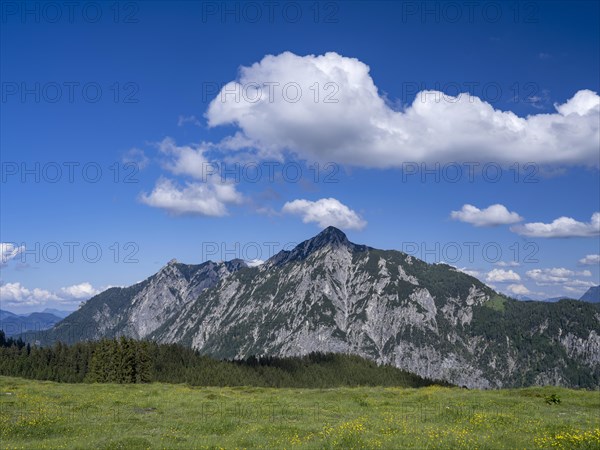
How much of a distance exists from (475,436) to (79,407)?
3139 cm

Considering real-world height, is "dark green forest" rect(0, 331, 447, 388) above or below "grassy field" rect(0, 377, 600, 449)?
below

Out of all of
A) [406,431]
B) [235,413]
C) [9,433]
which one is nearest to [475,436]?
[406,431]

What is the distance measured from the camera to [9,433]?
26047 millimetres

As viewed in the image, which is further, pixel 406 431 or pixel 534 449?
pixel 406 431

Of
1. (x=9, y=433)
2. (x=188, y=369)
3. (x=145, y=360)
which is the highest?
(x=9, y=433)

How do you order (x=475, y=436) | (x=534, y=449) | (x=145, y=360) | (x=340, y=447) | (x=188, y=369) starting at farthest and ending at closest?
(x=188, y=369) < (x=145, y=360) < (x=475, y=436) < (x=340, y=447) < (x=534, y=449)

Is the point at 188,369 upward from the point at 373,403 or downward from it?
downward

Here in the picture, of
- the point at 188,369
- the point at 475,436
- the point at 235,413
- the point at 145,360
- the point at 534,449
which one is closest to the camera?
the point at 534,449

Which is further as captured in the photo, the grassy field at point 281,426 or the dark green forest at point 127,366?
the dark green forest at point 127,366

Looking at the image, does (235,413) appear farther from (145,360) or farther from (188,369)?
(188,369)

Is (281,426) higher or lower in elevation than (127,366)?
higher

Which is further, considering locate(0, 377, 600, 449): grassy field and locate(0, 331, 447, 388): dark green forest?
locate(0, 331, 447, 388): dark green forest

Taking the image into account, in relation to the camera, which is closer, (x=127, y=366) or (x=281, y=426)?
(x=281, y=426)

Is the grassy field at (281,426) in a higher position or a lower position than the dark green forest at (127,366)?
higher
